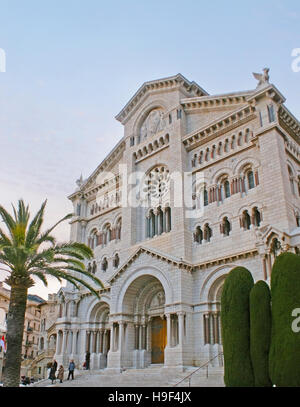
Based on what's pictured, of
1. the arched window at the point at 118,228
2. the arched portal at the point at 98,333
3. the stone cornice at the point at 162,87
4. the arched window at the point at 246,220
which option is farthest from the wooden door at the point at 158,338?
the stone cornice at the point at 162,87

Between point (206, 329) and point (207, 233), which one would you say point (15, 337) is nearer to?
point (206, 329)

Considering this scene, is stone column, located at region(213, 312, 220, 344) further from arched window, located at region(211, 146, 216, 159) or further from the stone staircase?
arched window, located at region(211, 146, 216, 159)

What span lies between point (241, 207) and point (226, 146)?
4.45m

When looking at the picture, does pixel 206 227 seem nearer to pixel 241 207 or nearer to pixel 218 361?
pixel 241 207

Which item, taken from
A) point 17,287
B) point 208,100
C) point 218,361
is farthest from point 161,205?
point 17,287

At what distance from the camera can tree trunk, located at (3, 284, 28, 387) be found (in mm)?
16375

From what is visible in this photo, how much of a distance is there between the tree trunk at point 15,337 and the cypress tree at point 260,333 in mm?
9515

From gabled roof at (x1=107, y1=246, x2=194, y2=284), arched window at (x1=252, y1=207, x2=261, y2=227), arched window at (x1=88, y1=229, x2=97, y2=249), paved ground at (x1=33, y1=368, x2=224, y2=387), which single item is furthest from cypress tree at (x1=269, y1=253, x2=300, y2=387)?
arched window at (x1=88, y1=229, x2=97, y2=249)

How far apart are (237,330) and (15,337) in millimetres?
9186

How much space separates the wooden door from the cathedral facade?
6 cm

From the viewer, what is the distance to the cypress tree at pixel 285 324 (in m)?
12.1

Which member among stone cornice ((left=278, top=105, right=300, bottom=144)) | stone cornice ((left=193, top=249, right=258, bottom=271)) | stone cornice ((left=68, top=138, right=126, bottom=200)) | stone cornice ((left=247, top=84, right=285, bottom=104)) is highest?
stone cornice ((left=68, top=138, right=126, bottom=200))

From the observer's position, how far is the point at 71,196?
3662 cm

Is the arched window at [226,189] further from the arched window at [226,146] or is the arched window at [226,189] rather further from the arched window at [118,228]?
the arched window at [118,228]
